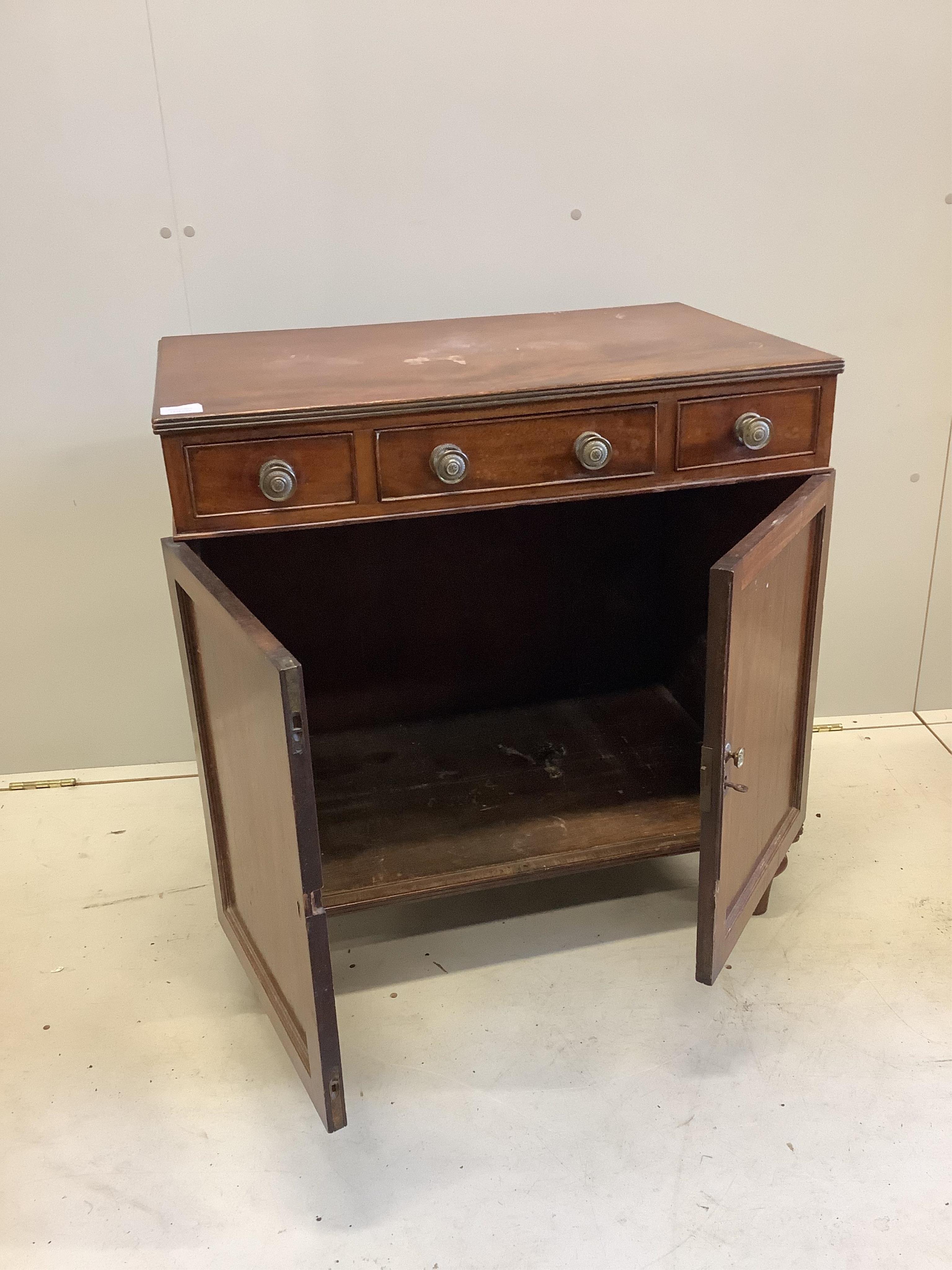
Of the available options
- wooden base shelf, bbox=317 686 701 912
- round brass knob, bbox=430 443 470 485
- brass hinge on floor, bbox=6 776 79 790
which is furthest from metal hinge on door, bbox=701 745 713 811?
brass hinge on floor, bbox=6 776 79 790

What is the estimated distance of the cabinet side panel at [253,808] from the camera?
1.32 meters

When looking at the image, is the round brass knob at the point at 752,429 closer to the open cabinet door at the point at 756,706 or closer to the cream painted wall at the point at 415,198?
the open cabinet door at the point at 756,706

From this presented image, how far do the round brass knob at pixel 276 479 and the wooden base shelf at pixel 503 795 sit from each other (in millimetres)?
657

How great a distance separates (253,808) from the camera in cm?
150

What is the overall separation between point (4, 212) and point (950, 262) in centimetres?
188

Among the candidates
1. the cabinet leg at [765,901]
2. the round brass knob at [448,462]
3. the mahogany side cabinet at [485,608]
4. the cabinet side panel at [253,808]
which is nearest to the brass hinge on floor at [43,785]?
the mahogany side cabinet at [485,608]

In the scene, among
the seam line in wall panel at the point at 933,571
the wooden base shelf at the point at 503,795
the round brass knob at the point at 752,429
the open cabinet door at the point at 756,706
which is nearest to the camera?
the open cabinet door at the point at 756,706

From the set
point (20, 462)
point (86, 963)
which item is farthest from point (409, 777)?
point (20, 462)

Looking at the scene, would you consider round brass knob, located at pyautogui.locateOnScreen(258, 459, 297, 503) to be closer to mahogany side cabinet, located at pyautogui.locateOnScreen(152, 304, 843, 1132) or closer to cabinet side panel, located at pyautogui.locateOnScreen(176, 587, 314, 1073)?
mahogany side cabinet, located at pyautogui.locateOnScreen(152, 304, 843, 1132)

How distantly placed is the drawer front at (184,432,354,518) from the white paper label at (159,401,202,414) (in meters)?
0.04

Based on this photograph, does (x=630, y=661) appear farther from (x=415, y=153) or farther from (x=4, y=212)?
(x=4, y=212)

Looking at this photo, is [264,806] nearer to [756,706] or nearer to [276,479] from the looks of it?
[276,479]

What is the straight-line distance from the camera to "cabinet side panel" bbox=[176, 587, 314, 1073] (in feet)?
4.32

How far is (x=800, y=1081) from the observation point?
66.9 inches
